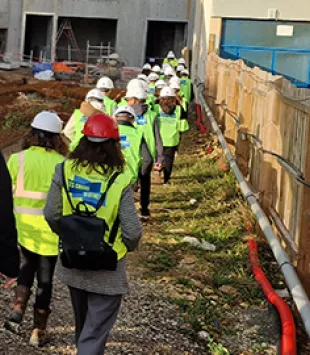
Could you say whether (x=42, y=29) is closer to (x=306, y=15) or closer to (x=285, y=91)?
(x=306, y=15)

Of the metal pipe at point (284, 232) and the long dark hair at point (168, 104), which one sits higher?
the long dark hair at point (168, 104)

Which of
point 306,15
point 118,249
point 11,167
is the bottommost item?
point 118,249

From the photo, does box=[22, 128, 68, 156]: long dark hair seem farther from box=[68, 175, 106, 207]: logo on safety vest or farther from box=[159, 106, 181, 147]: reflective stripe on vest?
box=[159, 106, 181, 147]: reflective stripe on vest

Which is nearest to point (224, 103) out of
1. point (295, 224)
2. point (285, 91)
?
point (285, 91)

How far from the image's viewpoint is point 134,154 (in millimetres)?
7773

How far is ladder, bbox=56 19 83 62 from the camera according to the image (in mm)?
41844

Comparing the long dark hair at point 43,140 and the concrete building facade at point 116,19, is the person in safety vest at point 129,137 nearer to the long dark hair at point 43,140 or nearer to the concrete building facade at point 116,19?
the long dark hair at point 43,140

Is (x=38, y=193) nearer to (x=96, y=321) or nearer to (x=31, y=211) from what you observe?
(x=31, y=211)

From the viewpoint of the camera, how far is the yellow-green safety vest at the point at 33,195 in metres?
5.18

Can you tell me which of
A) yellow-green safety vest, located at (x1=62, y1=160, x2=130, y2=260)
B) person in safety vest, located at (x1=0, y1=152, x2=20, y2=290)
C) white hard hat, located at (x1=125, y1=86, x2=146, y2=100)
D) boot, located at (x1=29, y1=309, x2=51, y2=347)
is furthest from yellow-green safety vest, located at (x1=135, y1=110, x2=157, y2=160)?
person in safety vest, located at (x1=0, y1=152, x2=20, y2=290)

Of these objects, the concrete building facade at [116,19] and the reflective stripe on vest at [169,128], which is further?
the concrete building facade at [116,19]

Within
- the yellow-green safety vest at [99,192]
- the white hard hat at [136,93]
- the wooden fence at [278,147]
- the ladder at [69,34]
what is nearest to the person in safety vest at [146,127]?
the white hard hat at [136,93]

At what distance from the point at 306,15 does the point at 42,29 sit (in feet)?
82.8

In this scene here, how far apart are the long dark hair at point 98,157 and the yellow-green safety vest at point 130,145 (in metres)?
3.28
